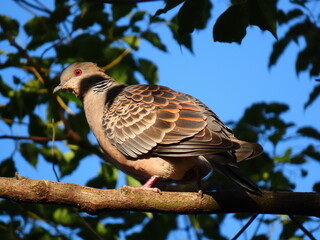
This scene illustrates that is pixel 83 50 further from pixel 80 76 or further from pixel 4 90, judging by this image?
pixel 4 90

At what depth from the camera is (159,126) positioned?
13.3ft

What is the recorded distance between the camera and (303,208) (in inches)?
126

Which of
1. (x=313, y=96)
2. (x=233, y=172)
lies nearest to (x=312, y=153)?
(x=313, y=96)

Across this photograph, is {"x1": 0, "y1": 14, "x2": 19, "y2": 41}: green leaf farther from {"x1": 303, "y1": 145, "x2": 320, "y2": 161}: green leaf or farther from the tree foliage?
{"x1": 303, "y1": 145, "x2": 320, "y2": 161}: green leaf

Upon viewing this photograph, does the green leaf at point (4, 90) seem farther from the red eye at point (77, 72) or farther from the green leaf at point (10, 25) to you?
the red eye at point (77, 72)

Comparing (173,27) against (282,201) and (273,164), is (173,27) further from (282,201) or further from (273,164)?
(282,201)

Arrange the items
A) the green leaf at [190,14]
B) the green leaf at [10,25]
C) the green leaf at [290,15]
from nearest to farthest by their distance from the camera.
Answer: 1. the green leaf at [190,14]
2. the green leaf at [10,25]
3. the green leaf at [290,15]

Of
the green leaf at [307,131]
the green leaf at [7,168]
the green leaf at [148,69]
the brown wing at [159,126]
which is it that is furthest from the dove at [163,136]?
the green leaf at [307,131]

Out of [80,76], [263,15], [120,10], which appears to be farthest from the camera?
[80,76]

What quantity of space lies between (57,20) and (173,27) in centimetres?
131

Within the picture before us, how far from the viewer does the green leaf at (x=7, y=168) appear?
449 centimetres

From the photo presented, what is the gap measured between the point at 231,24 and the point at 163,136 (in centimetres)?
119

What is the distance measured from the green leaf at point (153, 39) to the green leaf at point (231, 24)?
183cm

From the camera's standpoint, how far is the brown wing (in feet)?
Result: 12.2
